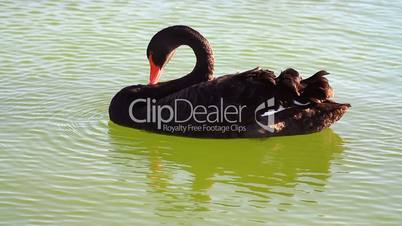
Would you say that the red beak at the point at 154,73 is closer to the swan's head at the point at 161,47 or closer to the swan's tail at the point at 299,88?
the swan's head at the point at 161,47

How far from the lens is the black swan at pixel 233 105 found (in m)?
7.44

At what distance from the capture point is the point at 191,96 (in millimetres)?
7551

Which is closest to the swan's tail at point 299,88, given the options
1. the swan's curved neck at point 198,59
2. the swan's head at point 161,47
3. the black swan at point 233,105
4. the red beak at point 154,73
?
the black swan at point 233,105

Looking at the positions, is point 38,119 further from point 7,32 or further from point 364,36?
point 364,36

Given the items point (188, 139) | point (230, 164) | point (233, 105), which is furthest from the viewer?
point (188, 139)

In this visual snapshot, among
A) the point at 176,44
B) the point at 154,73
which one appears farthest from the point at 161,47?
the point at 154,73

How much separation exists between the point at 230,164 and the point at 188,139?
24.2 inches

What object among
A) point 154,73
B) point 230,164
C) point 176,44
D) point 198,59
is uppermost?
point 176,44

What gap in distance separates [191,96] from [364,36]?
3167 millimetres

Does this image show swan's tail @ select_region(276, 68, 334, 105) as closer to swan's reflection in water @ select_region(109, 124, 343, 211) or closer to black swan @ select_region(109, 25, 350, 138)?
black swan @ select_region(109, 25, 350, 138)

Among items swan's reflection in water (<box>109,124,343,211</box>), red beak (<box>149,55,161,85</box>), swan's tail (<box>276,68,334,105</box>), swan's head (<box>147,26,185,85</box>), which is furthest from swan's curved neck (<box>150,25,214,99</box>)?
swan's tail (<box>276,68,334,105</box>)

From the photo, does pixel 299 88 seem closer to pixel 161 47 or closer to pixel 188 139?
pixel 188 139

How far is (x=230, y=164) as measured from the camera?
23.5ft

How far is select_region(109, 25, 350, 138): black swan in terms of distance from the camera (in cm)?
744
